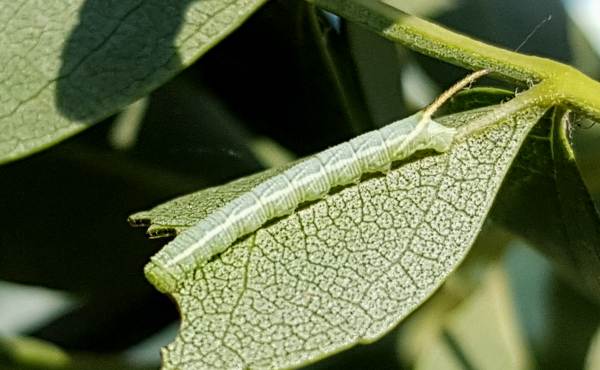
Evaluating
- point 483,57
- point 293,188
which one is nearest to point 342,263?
point 293,188

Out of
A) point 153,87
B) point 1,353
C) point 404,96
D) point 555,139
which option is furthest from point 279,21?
point 1,353

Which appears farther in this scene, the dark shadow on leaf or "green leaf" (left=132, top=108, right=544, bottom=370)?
the dark shadow on leaf

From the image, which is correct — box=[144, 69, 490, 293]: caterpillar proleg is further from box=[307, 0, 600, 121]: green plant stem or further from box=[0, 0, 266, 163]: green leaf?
box=[0, 0, 266, 163]: green leaf

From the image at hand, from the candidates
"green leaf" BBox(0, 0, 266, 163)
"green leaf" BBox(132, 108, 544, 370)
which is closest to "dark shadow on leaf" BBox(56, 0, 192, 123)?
"green leaf" BBox(0, 0, 266, 163)

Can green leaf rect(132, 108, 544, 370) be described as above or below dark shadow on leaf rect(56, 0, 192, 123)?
below

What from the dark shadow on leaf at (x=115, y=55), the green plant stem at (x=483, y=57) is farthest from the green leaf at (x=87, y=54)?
the green plant stem at (x=483, y=57)

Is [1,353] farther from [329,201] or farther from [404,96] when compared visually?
[404,96]

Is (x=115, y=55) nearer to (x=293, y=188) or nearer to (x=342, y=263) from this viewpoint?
(x=293, y=188)
